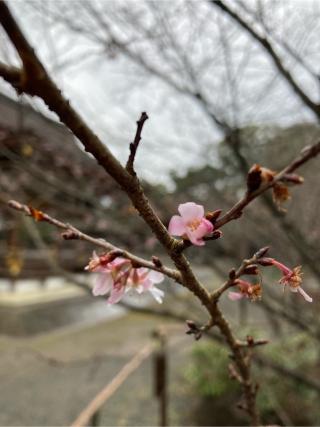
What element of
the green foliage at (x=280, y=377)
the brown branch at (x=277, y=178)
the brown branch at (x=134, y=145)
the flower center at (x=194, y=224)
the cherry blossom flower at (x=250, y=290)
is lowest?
the brown branch at (x=277, y=178)

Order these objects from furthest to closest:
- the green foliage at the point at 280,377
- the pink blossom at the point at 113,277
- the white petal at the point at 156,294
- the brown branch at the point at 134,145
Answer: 1. the green foliage at the point at 280,377
2. the white petal at the point at 156,294
3. the pink blossom at the point at 113,277
4. the brown branch at the point at 134,145

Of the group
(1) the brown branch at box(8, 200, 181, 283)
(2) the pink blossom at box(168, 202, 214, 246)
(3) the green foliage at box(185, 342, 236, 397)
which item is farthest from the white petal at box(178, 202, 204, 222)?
(3) the green foliage at box(185, 342, 236, 397)

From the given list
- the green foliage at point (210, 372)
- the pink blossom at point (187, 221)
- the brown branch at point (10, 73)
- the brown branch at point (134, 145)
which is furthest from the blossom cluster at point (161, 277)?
the green foliage at point (210, 372)

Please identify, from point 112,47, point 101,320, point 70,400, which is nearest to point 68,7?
point 112,47

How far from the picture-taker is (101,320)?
9.18 metres

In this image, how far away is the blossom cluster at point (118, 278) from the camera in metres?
0.69

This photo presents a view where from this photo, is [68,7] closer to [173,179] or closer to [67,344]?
[173,179]

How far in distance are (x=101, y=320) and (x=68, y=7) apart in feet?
24.5

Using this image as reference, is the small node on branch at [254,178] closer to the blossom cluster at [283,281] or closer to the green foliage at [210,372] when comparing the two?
the blossom cluster at [283,281]

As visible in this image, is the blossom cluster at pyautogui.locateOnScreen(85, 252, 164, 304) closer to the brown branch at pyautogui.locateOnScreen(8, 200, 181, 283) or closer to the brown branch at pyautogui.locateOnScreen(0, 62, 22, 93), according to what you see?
the brown branch at pyautogui.locateOnScreen(8, 200, 181, 283)

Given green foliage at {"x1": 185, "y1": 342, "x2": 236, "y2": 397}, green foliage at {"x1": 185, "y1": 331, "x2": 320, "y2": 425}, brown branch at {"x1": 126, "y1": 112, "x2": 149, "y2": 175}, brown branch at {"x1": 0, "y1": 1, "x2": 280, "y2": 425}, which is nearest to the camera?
brown branch at {"x1": 0, "y1": 1, "x2": 280, "y2": 425}

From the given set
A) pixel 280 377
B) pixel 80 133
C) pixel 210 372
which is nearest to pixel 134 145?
pixel 80 133

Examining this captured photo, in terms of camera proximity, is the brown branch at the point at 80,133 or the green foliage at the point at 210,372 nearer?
the brown branch at the point at 80,133

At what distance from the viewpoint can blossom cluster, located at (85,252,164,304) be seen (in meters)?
0.69
